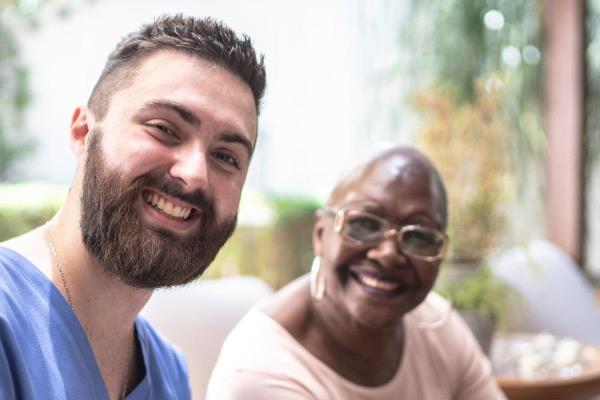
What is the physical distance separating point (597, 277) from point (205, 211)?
3998mm

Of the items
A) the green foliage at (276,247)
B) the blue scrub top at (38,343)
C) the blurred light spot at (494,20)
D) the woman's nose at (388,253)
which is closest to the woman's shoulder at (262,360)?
the woman's nose at (388,253)

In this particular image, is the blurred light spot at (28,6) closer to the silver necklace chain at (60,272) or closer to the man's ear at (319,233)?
the man's ear at (319,233)

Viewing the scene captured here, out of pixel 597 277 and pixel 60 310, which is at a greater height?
pixel 60 310

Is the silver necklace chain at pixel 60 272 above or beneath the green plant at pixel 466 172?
above

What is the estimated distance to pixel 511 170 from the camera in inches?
169

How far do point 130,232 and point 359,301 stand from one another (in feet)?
2.09

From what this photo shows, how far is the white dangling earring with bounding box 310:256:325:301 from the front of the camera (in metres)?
1.63

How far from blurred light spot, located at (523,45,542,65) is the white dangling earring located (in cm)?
322

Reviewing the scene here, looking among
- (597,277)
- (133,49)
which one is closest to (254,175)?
(597,277)

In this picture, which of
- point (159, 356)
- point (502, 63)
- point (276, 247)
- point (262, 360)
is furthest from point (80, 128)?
point (502, 63)

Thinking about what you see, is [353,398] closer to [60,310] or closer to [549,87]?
[60,310]

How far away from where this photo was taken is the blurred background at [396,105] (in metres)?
3.31

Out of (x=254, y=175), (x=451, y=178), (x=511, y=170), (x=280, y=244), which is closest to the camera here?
(x=451, y=178)

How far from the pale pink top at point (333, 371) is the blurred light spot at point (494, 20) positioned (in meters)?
2.75
